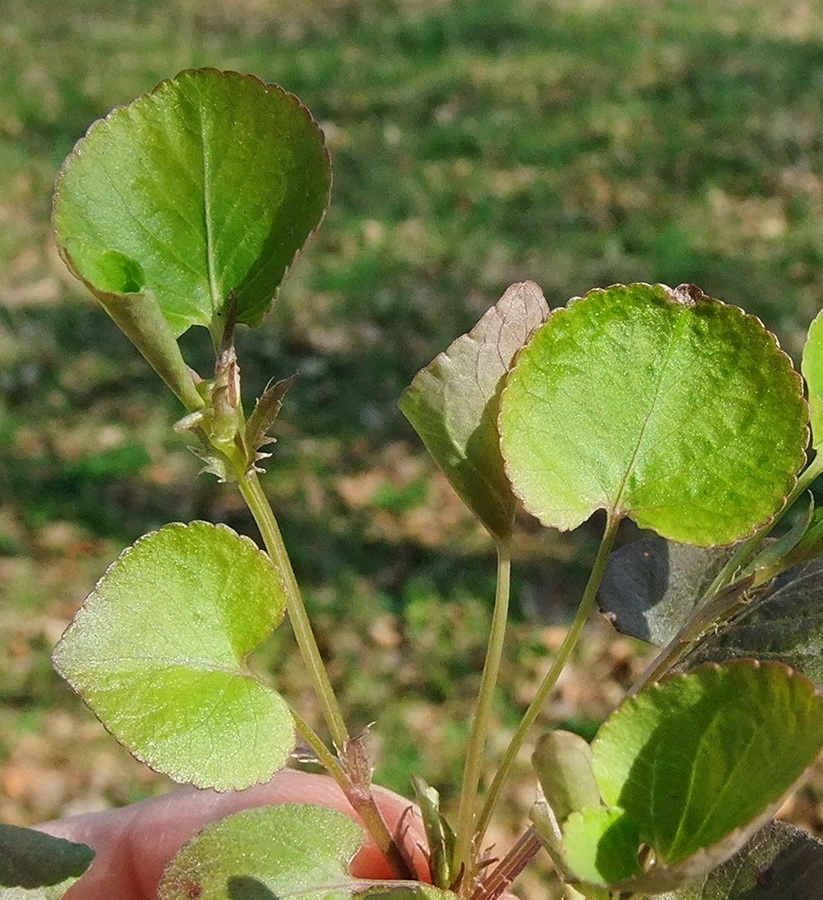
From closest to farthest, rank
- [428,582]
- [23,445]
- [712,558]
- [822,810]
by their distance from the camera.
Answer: [712,558]
[822,810]
[428,582]
[23,445]

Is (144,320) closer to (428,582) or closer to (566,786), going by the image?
(566,786)

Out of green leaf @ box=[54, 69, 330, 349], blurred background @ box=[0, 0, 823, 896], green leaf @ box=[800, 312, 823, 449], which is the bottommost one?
blurred background @ box=[0, 0, 823, 896]

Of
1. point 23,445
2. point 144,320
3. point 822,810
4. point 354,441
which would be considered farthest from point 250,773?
point 23,445

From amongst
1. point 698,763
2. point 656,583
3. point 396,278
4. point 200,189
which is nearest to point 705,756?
point 698,763

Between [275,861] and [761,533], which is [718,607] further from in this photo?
[275,861]

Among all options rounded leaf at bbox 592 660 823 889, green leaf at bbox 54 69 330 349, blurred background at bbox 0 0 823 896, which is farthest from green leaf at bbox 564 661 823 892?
blurred background at bbox 0 0 823 896

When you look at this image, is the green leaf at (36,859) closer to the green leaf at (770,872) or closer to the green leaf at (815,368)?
the green leaf at (770,872)

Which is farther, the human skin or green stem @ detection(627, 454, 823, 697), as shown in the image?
the human skin

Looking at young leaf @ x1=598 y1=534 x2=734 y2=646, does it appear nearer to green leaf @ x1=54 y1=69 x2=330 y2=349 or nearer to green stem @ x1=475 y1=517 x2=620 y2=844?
green stem @ x1=475 y1=517 x2=620 y2=844
